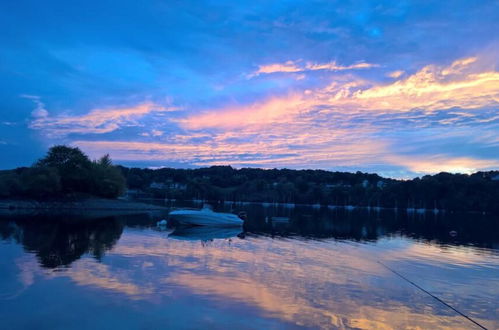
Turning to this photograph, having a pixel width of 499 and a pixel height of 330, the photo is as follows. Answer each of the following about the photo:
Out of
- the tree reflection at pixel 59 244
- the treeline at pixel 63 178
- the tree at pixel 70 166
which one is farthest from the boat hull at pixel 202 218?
the tree at pixel 70 166

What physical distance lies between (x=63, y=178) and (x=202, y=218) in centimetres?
4513

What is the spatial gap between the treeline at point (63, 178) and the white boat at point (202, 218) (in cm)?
3762

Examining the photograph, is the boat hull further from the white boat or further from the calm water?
the calm water

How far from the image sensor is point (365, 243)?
41031 millimetres

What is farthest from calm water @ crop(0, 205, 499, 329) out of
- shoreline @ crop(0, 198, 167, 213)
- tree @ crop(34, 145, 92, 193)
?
tree @ crop(34, 145, 92, 193)

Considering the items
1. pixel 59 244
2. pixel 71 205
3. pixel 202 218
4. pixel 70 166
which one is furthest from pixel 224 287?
pixel 70 166

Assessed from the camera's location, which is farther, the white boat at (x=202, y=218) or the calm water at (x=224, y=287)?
the white boat at (x=202, y=218)

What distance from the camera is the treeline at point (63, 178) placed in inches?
3022

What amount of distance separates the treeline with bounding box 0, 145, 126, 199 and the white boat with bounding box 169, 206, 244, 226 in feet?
123

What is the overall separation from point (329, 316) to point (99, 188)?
8321cm

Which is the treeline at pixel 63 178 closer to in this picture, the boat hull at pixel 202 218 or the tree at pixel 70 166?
the tree at pixel 70 166

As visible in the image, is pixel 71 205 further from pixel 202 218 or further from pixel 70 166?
pixel 202 218

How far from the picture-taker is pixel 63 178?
84188 mm

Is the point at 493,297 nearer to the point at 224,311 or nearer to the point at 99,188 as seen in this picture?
the point at 224,311
